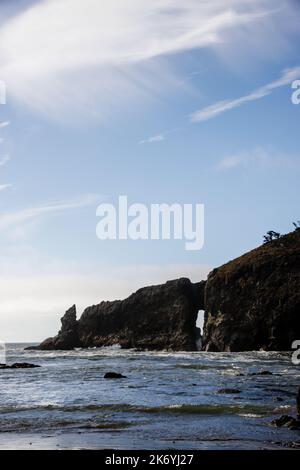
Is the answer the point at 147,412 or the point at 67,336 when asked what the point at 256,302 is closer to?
the point at 67,336

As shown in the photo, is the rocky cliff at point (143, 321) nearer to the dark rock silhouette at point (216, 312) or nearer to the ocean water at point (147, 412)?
the dark rock silhouette at point (216, 312)

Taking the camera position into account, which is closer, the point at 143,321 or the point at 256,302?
the point at 256,302

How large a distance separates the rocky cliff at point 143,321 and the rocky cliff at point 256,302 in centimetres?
673

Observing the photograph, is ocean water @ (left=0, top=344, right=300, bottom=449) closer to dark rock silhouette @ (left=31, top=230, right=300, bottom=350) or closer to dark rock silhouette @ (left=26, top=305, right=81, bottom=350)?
dark rock silhouette @ (left=31, top=230, right=300, bottom=350)

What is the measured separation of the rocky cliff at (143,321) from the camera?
95.1 m

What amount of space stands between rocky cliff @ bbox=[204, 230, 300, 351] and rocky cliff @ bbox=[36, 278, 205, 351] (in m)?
6.73

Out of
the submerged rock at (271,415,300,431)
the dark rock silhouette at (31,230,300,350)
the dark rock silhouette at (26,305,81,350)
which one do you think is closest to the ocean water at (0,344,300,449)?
the submerged rock at (271,415,300,431)

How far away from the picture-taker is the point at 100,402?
25375 millimetres

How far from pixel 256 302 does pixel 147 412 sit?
61889 mm

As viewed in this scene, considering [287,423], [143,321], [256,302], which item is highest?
[256,302]

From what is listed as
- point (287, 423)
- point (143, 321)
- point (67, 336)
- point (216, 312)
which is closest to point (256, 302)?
point (216, 312)

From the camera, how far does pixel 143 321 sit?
101500 millimetres

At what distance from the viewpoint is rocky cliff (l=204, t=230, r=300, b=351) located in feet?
257

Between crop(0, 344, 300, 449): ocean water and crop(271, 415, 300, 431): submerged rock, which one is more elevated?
crop(271, 415, 300, 431): submerged rock
